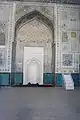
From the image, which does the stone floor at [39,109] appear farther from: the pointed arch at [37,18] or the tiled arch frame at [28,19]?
the pointed arch at [37,18]

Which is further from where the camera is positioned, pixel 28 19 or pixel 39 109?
pixel 28 19

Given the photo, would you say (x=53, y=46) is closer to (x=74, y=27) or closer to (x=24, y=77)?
(x=74, y=27)

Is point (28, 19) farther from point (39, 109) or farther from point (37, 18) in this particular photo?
point (39, 109)

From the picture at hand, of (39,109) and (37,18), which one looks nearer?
(39,109)

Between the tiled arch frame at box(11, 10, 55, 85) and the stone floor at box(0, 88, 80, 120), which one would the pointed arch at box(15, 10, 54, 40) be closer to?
the tiled arch frame at box(11, 10, 55, 85)

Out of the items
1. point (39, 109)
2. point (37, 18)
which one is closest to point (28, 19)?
point (37, 18)

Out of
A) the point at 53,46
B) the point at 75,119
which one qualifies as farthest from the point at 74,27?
the point at 75,119

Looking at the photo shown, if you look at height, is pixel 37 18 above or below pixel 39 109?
above

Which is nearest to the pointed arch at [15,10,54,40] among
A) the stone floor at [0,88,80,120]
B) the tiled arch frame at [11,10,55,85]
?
the tiled arch frame at [11,10,55,85]

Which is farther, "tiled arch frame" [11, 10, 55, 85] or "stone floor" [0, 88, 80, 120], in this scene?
"tiled arch frame" [11, 10, 55, 85]

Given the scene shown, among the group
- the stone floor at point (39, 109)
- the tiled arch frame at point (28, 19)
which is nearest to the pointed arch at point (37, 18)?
the tiled arch frame at point (28, 19)

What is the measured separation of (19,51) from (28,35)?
1.16 m

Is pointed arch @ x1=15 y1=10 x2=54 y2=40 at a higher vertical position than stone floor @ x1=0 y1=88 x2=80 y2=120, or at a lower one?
higher

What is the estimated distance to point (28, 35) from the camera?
1547cm
